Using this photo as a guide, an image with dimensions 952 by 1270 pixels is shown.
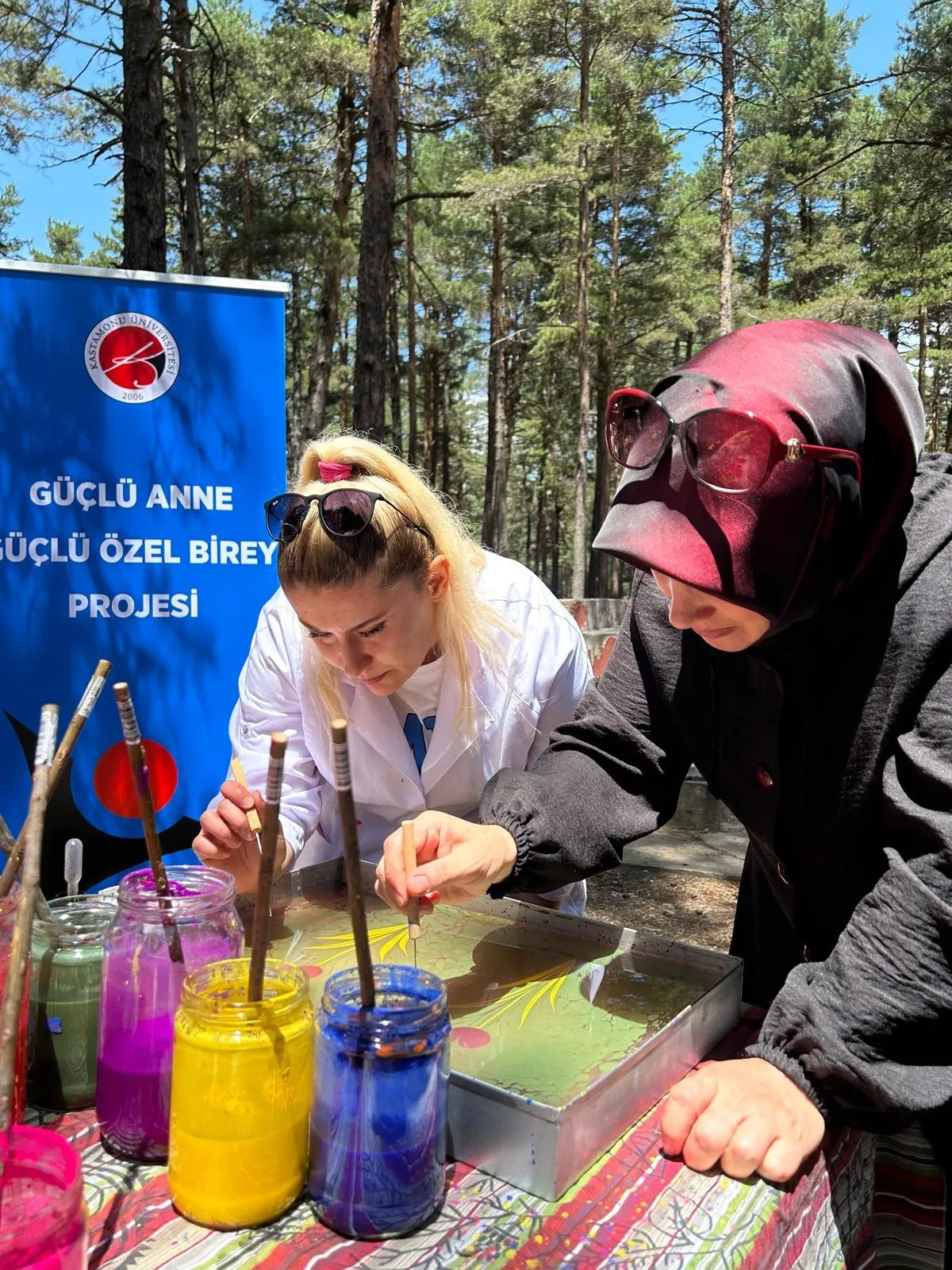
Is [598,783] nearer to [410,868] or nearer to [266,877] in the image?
[410,868]

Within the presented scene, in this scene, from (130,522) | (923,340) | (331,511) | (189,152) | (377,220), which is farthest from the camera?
(923,340)

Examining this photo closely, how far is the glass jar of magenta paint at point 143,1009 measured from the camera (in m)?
0.86

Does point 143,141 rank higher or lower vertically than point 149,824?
higher

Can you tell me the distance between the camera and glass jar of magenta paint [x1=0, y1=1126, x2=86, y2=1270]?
582 mm

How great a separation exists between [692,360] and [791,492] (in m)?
0.21

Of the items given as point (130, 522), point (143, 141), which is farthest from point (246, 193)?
point (130, 522)

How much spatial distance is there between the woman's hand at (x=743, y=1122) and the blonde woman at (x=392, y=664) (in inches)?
33.5

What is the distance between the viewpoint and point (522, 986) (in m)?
1.13

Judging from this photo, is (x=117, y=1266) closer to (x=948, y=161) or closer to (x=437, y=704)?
(x=437, y=704)

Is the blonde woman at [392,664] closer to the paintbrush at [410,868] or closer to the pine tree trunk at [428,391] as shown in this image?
the paintbrush at [410,868]

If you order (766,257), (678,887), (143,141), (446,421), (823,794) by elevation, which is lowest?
(678,887)

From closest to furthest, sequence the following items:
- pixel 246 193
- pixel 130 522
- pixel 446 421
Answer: pixel 130 522, pixel 246 193, pixel 446 421

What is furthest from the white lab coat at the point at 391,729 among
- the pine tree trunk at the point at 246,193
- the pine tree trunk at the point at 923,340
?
the pine tree trunk at the point at 923,340

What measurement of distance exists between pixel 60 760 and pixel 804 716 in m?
0.80
